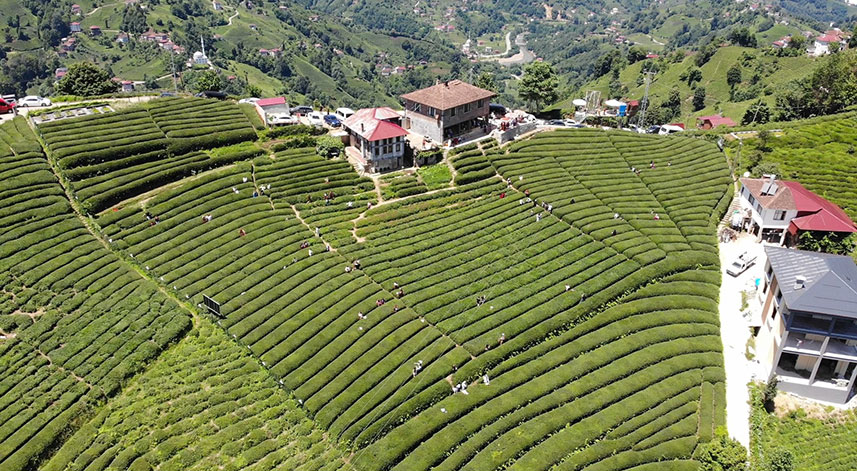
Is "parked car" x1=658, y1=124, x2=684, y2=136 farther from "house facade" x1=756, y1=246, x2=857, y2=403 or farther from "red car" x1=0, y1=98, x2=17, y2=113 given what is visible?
"red car" x1=0, y1=98, x2=17, y2=113

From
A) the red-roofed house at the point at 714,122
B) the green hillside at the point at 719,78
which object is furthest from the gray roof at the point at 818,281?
the green hillside at the point at 719,78

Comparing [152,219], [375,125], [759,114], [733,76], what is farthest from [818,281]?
[733,76]

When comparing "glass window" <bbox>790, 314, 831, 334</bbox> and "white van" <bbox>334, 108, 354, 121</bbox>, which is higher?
"white van" <bbox>334, 108, 354, 121</bbox>

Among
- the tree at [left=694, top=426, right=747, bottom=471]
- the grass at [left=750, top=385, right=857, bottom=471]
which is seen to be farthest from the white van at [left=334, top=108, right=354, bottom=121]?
the tree at [left=694, top=426, right=747, bottom=471]

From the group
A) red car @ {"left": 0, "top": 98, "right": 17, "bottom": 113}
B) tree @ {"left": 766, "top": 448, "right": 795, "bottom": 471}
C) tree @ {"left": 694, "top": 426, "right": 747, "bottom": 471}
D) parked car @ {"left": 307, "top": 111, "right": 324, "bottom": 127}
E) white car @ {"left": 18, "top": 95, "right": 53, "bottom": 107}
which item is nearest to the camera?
tree @ {"left": 694, "top": 426, "right": 747, "bottom": 471}

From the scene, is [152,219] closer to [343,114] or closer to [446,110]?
[343,114]
